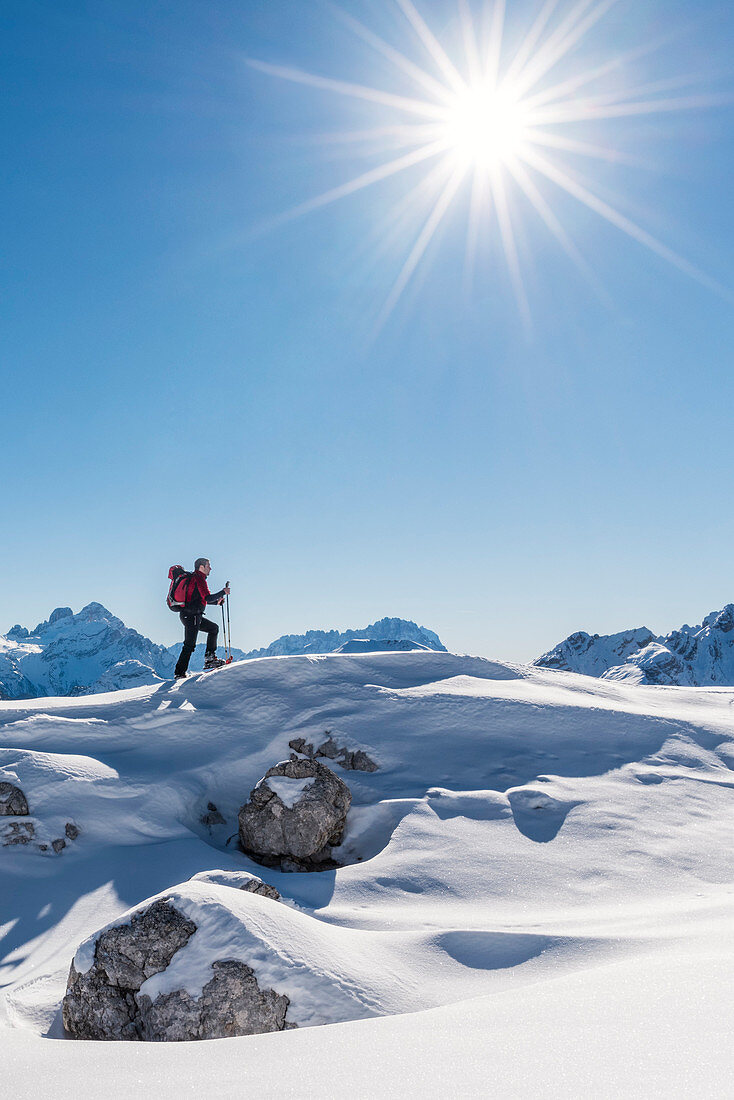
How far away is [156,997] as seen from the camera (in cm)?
409

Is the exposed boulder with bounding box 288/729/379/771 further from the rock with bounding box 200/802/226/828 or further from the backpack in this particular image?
the backpack

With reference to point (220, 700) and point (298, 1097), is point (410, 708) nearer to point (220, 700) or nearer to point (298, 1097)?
point (220, 700)

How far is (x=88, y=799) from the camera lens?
8.48 m

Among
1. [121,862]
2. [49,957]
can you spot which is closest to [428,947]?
[49,957]

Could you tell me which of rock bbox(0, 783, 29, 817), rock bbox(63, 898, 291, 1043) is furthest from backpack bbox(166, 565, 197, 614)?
rock bbox(63, 898, 291, 1043)

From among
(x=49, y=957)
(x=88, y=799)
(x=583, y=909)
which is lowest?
(x=49, y=957)

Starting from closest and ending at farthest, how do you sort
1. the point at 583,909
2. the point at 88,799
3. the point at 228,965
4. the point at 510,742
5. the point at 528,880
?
the point at 228,965, the point at 583,909, the point at 528,880, the point at 88,799, the point at 510,742

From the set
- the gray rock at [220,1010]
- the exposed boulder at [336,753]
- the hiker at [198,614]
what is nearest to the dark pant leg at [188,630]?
the hiker at [198,614]

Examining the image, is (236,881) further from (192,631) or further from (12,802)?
(192,631)

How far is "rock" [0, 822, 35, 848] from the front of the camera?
7.72 meters

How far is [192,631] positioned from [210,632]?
1.46 feet

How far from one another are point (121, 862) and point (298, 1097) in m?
6.37

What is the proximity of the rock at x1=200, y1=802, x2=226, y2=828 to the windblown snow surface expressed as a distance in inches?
3.7

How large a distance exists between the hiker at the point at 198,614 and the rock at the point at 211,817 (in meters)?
4.33
